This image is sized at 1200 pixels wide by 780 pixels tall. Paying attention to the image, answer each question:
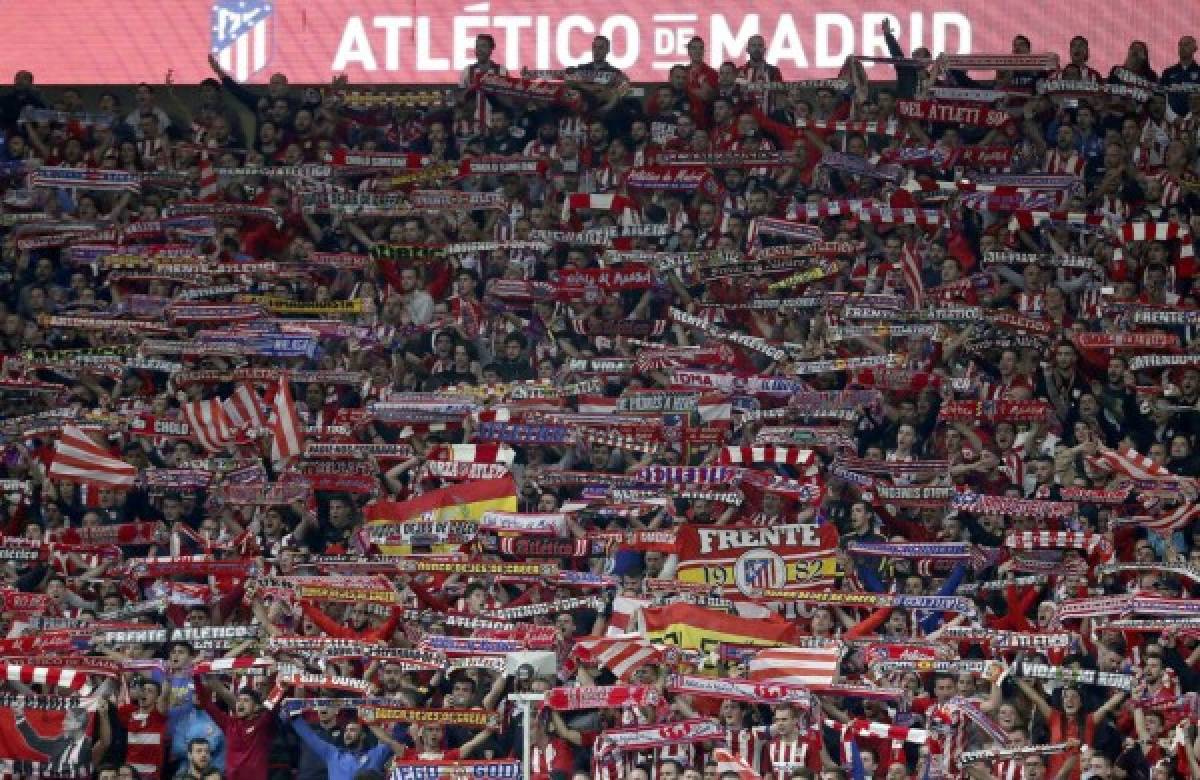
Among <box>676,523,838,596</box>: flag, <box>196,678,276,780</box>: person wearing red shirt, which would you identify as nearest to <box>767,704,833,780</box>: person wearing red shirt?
<box>676,523,838,596</box>: flag

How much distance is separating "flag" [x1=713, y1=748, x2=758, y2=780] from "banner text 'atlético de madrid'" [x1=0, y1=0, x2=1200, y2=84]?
1014cm

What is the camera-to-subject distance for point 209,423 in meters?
23.2

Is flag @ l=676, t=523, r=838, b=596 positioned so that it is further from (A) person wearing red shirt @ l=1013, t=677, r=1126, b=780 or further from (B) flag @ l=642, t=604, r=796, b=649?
(A) person wearing red shirt @ l=1013, t=677, r=1126, b=780

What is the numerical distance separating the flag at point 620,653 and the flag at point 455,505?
7.81ft

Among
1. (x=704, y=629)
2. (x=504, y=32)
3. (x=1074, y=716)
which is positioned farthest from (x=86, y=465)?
(x=1074, y=716)

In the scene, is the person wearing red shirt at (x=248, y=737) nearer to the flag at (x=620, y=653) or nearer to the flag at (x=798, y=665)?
the flag at (x=620, y=653)

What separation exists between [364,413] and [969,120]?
6.38 m

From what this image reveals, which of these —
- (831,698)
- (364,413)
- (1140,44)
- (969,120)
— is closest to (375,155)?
(364,413)

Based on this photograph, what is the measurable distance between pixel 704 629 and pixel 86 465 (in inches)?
219

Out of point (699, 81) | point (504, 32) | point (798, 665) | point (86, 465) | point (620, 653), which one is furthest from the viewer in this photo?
point (504, 32)

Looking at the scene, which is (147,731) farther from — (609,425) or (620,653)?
(609,425)

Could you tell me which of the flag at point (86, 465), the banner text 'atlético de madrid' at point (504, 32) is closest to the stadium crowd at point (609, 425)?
the flag at point (86, 465)

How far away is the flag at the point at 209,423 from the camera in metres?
23.1

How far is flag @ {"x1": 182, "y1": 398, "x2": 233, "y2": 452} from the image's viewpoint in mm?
23125
